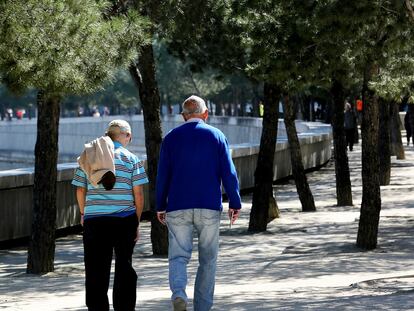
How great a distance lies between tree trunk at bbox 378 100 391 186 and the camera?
29.4 meters

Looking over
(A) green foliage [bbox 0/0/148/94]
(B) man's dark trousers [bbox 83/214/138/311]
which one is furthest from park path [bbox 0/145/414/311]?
(A) green foliage [bbox 0/0/148/94]

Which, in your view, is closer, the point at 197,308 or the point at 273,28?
the point at 197,308

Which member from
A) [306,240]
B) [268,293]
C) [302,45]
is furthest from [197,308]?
[306,240]

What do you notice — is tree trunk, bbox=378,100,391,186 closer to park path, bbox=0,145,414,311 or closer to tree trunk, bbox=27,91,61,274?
park path, bbox=0,145,414,311

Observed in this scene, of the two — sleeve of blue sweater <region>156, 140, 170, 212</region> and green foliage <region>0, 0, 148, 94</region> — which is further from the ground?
green foliage <region>0, 0, 148, 94</region>

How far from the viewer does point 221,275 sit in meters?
14.0

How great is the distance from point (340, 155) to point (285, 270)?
10.6m

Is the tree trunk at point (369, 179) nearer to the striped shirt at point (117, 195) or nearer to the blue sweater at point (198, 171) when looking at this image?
the striped shirt at point (117, 195)

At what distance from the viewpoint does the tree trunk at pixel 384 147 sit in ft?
96.6

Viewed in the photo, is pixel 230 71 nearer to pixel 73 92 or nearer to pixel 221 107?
pixel 73 92

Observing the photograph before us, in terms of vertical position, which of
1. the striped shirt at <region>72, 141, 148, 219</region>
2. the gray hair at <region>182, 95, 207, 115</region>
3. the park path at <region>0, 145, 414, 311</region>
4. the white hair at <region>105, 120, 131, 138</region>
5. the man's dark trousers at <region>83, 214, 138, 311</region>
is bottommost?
the park path at <region>0, 145, 414, 311</region>

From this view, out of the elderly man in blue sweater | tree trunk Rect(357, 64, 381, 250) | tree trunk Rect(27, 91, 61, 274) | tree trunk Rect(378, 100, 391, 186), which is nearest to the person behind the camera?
the elderly man in blue sweater

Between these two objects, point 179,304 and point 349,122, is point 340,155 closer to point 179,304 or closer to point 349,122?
point 179,304

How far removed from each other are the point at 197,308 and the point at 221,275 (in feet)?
15.5
